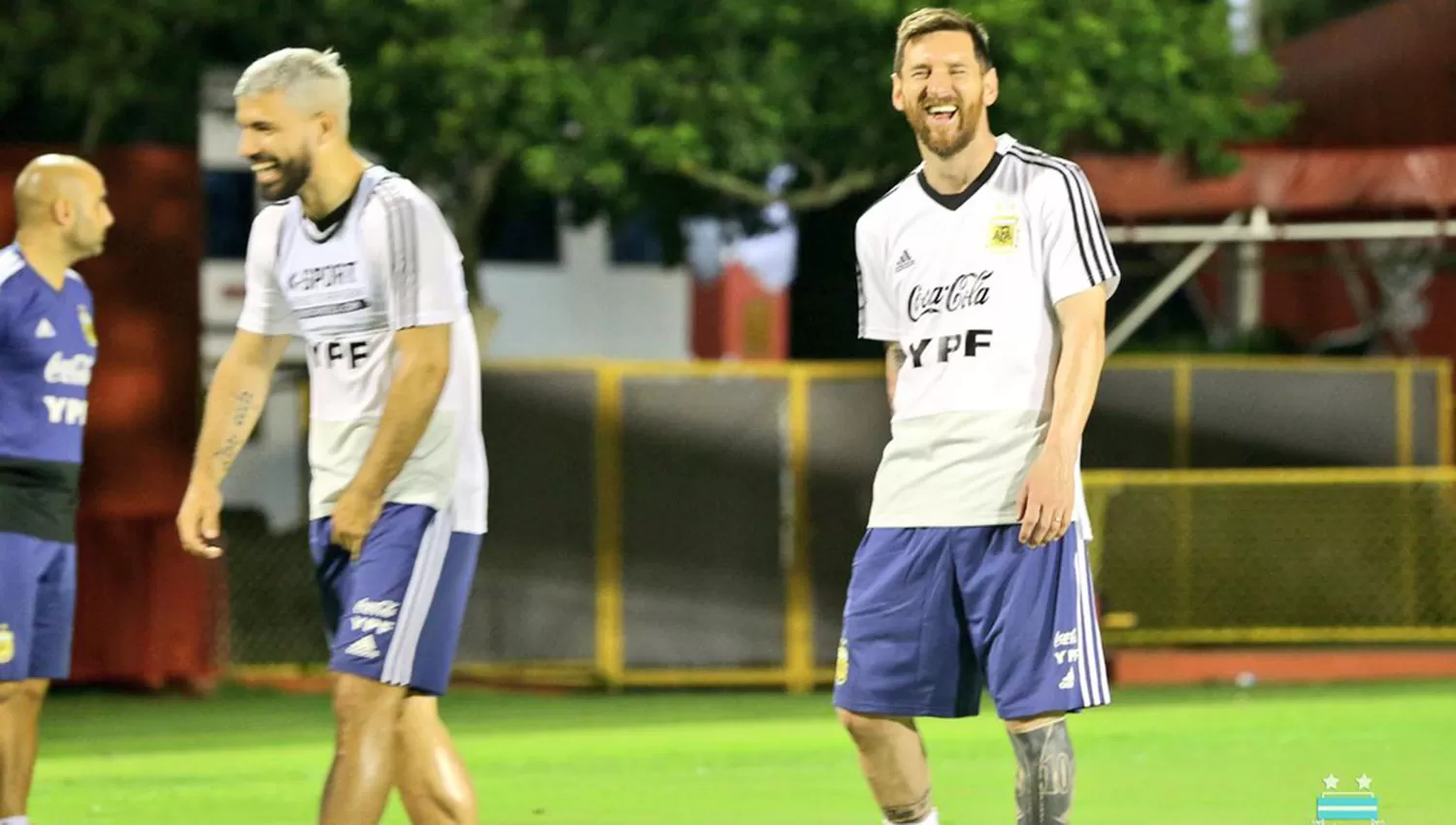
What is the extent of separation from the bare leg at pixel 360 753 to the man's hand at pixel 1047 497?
1613 mm

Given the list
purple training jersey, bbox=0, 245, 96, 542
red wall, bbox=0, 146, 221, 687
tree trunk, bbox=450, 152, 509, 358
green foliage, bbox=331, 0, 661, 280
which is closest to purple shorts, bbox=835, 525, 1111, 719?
purple training jersey, bbox=0, 245, 96, 542

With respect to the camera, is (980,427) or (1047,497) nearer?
(1047,497)

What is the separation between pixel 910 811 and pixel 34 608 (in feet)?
10.5

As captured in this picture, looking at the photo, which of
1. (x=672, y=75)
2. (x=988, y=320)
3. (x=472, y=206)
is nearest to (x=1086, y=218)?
(x=988, y=320)

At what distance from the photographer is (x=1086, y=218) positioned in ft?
20.2

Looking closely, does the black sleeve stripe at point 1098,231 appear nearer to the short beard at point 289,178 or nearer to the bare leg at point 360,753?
the short beard at point 289,178

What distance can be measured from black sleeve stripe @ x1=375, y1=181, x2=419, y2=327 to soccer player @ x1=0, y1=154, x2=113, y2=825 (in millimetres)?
2385

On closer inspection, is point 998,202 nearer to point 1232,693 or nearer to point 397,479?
point 397,479

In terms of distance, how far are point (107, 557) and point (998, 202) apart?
989 centimetres

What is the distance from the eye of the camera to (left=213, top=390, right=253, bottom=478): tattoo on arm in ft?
22.1

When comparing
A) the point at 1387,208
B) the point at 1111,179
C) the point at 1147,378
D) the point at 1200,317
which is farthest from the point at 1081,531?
the point at 1200,317

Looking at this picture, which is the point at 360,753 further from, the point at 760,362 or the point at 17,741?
the point at 760,362

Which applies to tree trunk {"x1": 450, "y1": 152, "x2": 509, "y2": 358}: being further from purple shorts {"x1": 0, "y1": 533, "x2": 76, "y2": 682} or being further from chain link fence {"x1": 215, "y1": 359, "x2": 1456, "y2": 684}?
purple shorts {"x1": 0, "y1": 533, "x2": 76, "y2": 682}

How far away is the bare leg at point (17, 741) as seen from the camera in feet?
25.8
